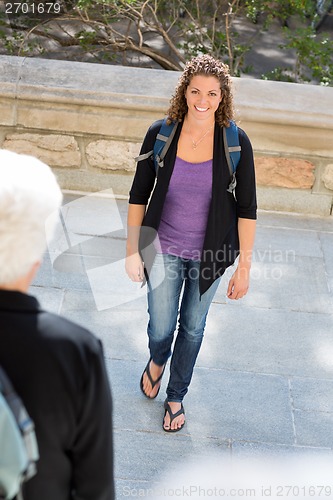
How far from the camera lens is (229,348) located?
4.19 meters

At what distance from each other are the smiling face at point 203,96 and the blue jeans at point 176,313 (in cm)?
62

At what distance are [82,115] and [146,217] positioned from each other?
187 cm

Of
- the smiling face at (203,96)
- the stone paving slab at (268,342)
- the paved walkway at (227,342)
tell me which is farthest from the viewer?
the stone paving slab at (268,342)

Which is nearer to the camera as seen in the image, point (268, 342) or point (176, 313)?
point (176, 313)

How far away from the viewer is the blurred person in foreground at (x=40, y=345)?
175 cm

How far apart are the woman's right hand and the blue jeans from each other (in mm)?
47

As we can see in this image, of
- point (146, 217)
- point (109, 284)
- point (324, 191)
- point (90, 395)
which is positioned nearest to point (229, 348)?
point (109, 284)

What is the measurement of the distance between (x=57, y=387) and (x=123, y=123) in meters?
3.42

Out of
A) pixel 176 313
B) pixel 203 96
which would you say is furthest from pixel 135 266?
pixel 203 96

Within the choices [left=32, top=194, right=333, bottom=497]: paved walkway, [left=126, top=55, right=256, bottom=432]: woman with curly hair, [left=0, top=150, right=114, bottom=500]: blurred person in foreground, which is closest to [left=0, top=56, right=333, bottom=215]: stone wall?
[left=32, top=194, right=333, bottom=497]: paved walkway

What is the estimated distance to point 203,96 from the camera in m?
3.12

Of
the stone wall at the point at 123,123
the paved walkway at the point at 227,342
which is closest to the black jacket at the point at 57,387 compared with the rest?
the paved walkway at the point at 227,342

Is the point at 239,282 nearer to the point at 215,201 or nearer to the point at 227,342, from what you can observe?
the point at 215,201

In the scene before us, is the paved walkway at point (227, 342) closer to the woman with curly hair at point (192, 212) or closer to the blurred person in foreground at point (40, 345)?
the woman with curly hair at point (192, 212)
